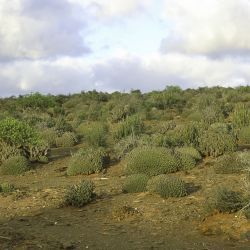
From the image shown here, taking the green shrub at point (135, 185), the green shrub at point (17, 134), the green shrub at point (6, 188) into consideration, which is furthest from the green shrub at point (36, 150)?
the green shrub at point (135, 185)

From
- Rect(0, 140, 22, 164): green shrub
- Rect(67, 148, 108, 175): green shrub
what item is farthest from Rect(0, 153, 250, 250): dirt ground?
Rect(0, 140, 22, 164): green shrub

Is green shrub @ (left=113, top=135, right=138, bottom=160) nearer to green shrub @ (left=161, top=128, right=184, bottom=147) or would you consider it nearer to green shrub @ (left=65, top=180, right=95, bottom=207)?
green shrub @ (left=161, top=128, right=184, bottom=147)

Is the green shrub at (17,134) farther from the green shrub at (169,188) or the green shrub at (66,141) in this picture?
the green shrub at (169,188)

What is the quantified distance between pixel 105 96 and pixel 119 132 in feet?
89.6

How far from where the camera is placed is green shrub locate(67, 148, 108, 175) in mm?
17766

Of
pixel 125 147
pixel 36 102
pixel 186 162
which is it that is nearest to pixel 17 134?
pixel 125 147

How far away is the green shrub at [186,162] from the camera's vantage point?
55.7ft

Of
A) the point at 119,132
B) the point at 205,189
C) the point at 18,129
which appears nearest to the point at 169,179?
the point at 205,189

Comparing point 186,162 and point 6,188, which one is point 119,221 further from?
point 186,162

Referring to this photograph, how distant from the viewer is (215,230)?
34.7 ft

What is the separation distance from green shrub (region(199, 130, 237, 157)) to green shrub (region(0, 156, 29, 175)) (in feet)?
21.5

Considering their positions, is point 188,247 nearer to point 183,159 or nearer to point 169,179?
point 169,179

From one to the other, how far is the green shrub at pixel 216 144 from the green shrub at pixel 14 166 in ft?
21.5

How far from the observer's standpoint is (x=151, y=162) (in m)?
16.2
